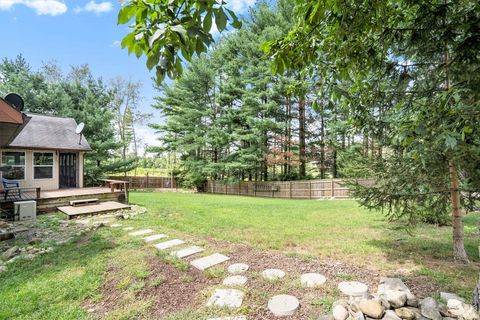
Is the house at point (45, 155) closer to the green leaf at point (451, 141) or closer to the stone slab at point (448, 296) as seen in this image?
the green leaf at point (451, 141)

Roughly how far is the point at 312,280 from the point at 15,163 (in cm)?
1257

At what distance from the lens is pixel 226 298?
2.64 m

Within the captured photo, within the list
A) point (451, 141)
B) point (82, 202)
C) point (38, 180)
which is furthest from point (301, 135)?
point (451, 141)

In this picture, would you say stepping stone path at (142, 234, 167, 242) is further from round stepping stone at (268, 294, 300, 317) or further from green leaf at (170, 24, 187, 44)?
green leaf at (170, 24, 187, 44)

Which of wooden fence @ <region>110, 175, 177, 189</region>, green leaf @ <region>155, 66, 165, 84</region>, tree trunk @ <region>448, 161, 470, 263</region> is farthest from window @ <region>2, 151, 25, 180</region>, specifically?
tree trunk @ <region>448, 161, 470, 263</region>

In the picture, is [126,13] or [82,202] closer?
[126,13]

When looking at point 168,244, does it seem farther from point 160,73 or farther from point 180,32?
point 180,32

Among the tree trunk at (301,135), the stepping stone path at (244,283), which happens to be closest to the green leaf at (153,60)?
the stepping stone path at (244,283)

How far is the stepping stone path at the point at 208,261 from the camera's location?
11.4 feet

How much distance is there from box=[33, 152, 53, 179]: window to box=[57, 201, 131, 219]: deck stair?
401 centimetres

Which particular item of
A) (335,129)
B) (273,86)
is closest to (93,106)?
(273,86)

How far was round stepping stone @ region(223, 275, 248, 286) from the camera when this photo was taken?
294 cm

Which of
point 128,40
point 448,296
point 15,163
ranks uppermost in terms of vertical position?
point 128,40

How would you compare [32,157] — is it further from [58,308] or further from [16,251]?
[58,308]
